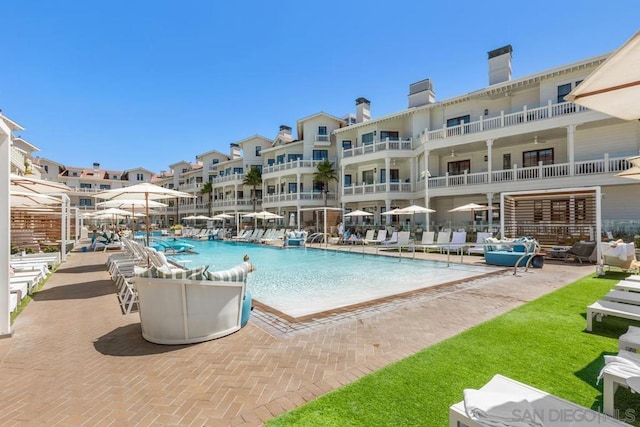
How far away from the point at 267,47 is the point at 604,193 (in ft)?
73.2

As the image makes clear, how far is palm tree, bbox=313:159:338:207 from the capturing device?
3102cm

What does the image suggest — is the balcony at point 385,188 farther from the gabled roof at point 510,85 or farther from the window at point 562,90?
the window at point 562,90

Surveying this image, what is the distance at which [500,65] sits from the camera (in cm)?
2230

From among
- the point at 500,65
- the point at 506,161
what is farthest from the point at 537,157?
the point at 500,65

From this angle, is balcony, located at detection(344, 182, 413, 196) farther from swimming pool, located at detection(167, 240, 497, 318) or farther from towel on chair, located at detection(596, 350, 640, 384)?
towel on chair, located at detection(596, 350, 640, 384)

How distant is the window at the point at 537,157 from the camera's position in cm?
2041

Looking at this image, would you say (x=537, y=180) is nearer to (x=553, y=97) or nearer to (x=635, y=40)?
(x=553, y=97)

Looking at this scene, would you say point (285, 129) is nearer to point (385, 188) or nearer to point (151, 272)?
point (385, 188)

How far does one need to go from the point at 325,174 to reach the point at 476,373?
2826 cm

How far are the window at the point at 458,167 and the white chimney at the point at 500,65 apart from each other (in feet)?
19.7

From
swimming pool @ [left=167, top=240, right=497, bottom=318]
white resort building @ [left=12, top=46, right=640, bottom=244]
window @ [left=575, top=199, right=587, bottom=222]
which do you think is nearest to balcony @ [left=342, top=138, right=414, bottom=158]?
white resort building @ [left=12, top=46, right=640, bottom=244]

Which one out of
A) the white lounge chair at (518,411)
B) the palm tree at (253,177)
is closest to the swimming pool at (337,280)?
the white lounge chair at (518,411)

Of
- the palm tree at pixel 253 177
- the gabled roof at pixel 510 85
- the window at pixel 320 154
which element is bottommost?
the palm tree at pixel 253 177

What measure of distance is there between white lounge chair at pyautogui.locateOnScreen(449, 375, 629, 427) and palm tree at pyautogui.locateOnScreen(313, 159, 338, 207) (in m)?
28.3
